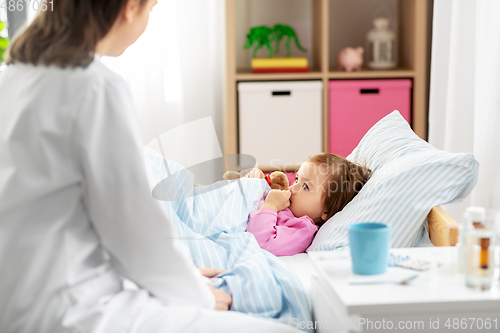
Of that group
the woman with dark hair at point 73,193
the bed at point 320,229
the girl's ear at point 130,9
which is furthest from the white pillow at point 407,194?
the girl's ear at point 130,9

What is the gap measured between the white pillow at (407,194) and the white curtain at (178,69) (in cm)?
130

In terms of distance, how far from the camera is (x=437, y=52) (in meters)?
2.35

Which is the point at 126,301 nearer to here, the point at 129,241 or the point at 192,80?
the point at 129,241

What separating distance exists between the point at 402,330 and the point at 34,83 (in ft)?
2.24

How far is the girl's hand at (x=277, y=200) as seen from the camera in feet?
4.88

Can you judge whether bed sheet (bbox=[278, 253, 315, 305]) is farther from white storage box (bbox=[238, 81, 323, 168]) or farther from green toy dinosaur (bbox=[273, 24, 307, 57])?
green toy dinosaur (bbox=[273, 24, 307, 57])

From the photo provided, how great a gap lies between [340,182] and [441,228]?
0.35 metres

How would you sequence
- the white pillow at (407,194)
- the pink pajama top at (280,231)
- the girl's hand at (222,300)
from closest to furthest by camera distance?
the girl's hand at (222,300)
the white pillow at (407,194)
the pink pajama top at (280,231)

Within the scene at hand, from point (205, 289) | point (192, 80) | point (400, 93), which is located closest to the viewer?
point (205, 289)

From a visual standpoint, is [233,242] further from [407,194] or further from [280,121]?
[280,121]

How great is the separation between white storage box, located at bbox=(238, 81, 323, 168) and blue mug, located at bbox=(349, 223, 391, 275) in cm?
173

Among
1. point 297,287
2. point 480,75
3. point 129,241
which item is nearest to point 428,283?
point 297,287

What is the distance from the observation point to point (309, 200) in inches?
59.4

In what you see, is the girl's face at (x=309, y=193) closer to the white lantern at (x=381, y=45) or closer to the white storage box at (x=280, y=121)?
the white storage box at (x=280, y=121)
